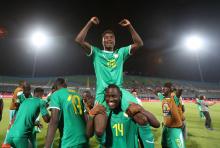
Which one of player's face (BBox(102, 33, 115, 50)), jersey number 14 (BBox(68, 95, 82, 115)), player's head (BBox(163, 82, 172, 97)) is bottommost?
jersey number 14 (BBox(68, 95, 82, 115))

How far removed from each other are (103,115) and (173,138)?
14.1ft

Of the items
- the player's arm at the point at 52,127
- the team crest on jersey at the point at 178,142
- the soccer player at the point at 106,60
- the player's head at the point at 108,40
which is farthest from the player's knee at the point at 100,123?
the team crest on jersey at the point at 178,142

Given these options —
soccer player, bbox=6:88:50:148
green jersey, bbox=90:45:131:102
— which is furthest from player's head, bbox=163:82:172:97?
soccer player, bbox=6:88:50:148

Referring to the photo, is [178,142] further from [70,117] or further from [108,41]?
[70,117]

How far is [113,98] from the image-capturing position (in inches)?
146

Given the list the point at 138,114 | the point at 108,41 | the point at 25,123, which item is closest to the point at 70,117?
the point at 138,114

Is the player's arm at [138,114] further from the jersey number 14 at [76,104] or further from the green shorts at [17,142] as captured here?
the green shorts at [17,142]

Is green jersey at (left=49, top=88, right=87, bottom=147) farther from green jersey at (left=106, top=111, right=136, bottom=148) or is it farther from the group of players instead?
green jersey at (left=106, top=111, right=136, bottom=148)

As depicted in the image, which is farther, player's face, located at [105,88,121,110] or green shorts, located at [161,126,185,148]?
green shorts, located at [161,126,185,148]

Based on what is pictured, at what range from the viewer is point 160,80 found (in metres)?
77.1

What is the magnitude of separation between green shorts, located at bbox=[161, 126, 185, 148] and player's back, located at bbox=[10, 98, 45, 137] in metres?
3.30

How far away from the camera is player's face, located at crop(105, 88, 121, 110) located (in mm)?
3709

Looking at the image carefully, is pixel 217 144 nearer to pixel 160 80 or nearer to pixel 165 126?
pixel 165 126

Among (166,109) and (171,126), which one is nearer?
(171,126)
